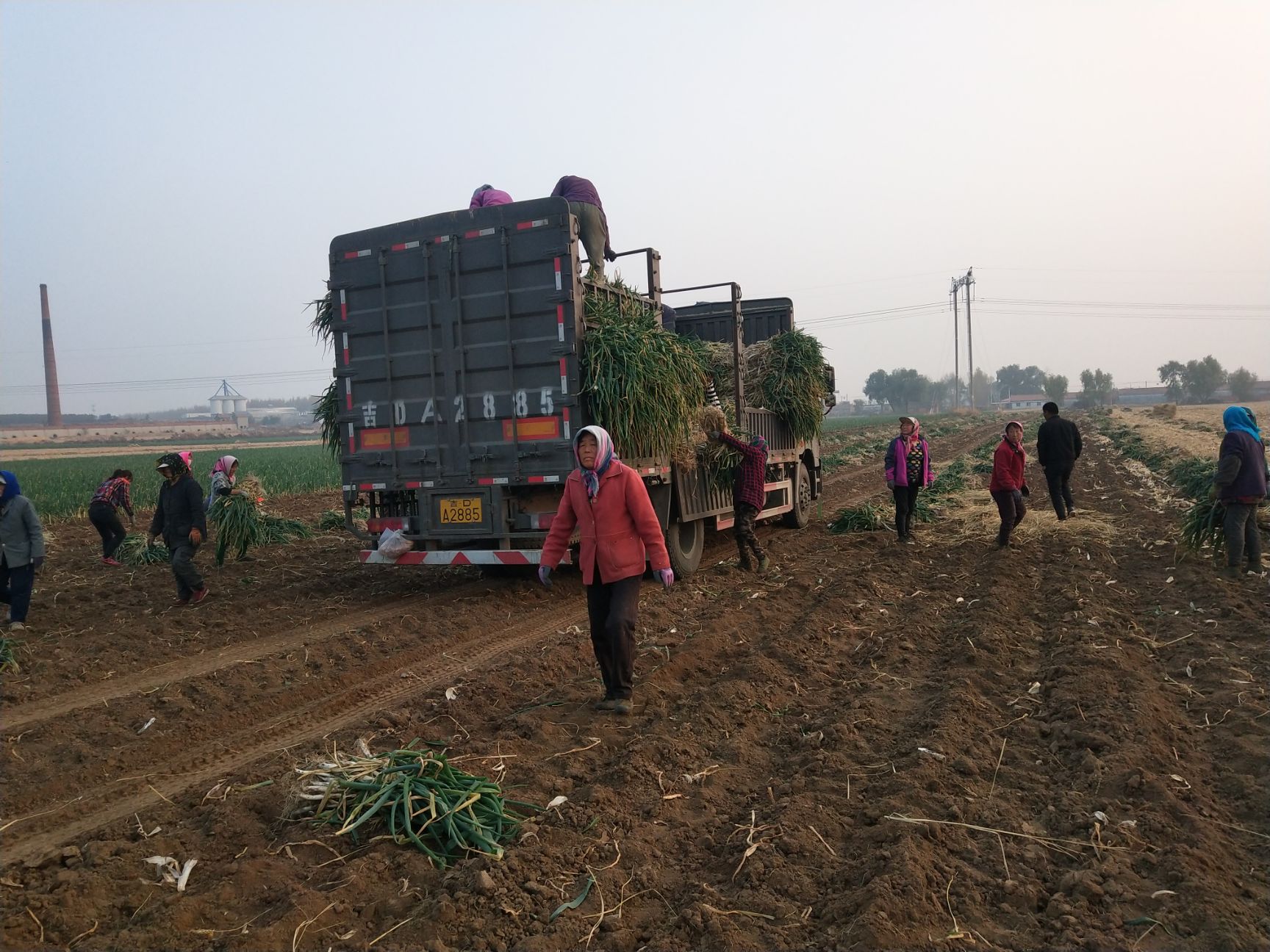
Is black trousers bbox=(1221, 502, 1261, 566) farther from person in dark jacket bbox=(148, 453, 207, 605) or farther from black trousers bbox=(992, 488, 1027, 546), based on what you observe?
person in dark jacket bbox=(148, 453, 207, 605)

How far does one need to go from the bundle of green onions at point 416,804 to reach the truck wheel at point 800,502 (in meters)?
10.3

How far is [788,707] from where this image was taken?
17.9ft

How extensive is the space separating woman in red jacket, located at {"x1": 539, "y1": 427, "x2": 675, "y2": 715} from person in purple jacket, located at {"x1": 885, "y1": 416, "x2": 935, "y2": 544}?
6403 millimetres

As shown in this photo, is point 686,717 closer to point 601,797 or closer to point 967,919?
point 601,797

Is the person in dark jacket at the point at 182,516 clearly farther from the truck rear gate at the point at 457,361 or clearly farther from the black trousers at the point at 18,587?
the truck rear gate at the point at 457,361

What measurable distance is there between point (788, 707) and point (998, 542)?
21.4 ft

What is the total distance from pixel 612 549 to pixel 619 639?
0.56 m

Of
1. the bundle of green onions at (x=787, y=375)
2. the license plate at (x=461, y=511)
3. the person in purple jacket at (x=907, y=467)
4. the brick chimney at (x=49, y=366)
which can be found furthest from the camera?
the brick chimney at (x=49, y=366)

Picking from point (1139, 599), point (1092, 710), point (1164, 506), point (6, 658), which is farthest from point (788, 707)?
point (1164, 506)

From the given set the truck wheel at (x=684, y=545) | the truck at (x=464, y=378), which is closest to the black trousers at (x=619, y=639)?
the truck at (x=464, y=378)

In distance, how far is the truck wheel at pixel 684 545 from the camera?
9898mm

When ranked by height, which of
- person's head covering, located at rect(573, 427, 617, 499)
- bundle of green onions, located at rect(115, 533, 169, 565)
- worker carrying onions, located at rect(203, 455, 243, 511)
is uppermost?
person's head covering, located at rect(573, 427, 617, 499)

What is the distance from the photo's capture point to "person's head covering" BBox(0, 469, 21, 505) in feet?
25.9

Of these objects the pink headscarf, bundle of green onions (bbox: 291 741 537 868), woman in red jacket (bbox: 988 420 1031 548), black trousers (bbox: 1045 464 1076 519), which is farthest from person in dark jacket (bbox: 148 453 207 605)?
black trousers (bbox: 1045 464 1076 519)
